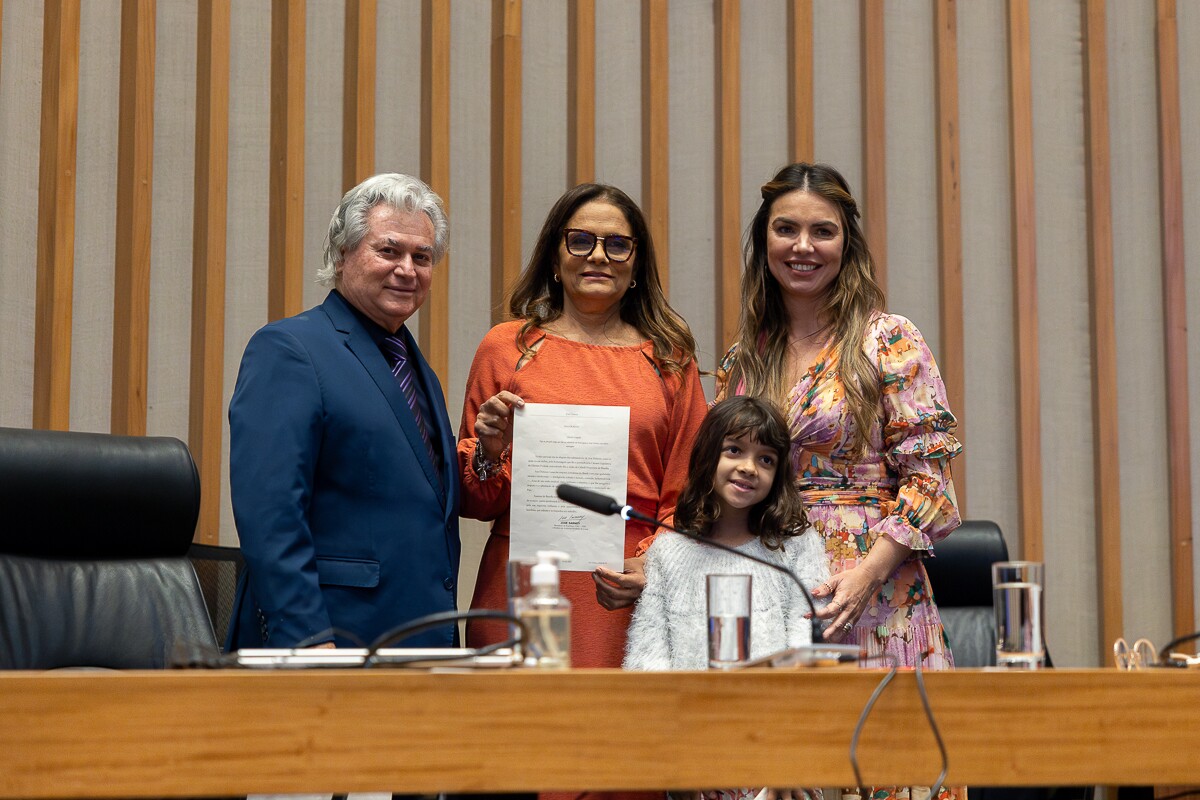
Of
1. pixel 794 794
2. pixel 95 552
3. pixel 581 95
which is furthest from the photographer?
pixel 581 95

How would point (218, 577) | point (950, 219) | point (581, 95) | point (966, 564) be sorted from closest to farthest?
point (218, 577) < point (966, 564) < point (581, 95) < point (950, 219)

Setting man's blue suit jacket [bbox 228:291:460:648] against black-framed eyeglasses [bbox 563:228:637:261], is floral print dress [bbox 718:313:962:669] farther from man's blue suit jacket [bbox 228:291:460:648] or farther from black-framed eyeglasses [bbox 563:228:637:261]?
man's blue suit jacket [bbox 228:291:460:648]

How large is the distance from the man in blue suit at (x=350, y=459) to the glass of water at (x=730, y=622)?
82 cm

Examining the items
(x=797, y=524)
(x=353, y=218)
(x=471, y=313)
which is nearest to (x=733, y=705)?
(x=797, y=524)

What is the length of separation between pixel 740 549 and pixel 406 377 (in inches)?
28.4

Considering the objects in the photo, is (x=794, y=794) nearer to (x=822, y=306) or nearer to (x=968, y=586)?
(x=822, y=306)

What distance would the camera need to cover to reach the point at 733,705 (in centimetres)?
126

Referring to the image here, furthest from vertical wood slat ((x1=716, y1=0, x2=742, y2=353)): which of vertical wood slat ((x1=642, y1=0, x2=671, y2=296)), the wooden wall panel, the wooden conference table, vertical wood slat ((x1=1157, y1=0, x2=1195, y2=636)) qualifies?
the wooden conference table

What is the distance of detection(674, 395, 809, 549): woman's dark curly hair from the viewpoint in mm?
2324

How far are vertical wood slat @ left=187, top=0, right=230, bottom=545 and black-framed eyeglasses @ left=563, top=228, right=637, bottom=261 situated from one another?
1299 millimetres

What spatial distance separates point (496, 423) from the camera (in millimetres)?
2402

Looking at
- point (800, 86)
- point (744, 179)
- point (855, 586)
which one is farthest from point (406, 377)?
point (800, 86)

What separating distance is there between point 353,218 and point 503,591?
76 centimetres

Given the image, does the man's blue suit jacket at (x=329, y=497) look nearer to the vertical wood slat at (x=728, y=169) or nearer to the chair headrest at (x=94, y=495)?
the chair headrest at (x=94, y=495)
